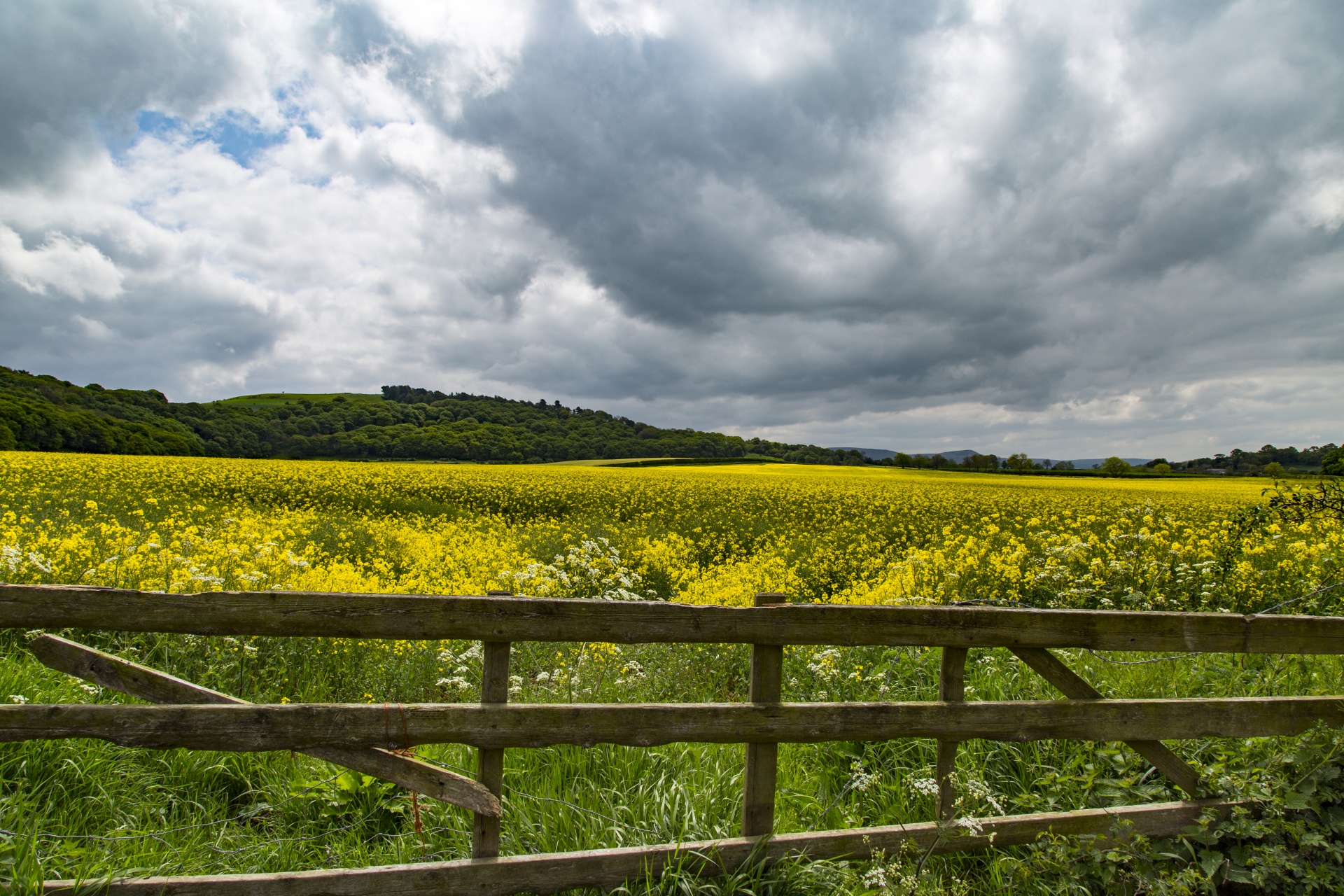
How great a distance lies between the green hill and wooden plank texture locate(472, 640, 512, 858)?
2154 inches

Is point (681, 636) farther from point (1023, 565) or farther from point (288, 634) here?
point (1023, 565)

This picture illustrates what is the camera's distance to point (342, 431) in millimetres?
A: 76250

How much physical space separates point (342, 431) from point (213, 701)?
82384mm

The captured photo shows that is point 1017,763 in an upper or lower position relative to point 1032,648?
lower

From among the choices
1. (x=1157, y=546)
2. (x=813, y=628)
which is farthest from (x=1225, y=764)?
(x=1157, y=546)

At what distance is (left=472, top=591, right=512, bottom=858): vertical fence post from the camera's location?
2.75 meters

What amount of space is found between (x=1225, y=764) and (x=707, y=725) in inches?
116

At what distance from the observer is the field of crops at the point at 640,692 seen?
3.12 m

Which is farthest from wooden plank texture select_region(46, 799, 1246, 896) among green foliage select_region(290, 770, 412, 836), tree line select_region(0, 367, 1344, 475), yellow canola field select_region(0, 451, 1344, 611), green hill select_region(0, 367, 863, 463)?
green hill select_region(0, 367, 863, 463)

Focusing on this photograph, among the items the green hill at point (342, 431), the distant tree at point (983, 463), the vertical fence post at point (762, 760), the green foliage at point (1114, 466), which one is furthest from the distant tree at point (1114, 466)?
the vertical fence post at point (762, 760)

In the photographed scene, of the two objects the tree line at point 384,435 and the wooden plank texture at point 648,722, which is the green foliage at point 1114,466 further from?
the wooden plank texture at point 648,722

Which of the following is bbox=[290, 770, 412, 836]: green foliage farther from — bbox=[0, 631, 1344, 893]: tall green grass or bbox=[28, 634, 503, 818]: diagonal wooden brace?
bbox=[28, 634, 503, 818]: diagonal wooden brace

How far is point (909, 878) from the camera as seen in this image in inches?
113

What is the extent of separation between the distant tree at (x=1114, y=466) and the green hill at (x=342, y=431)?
24537 millimetres
